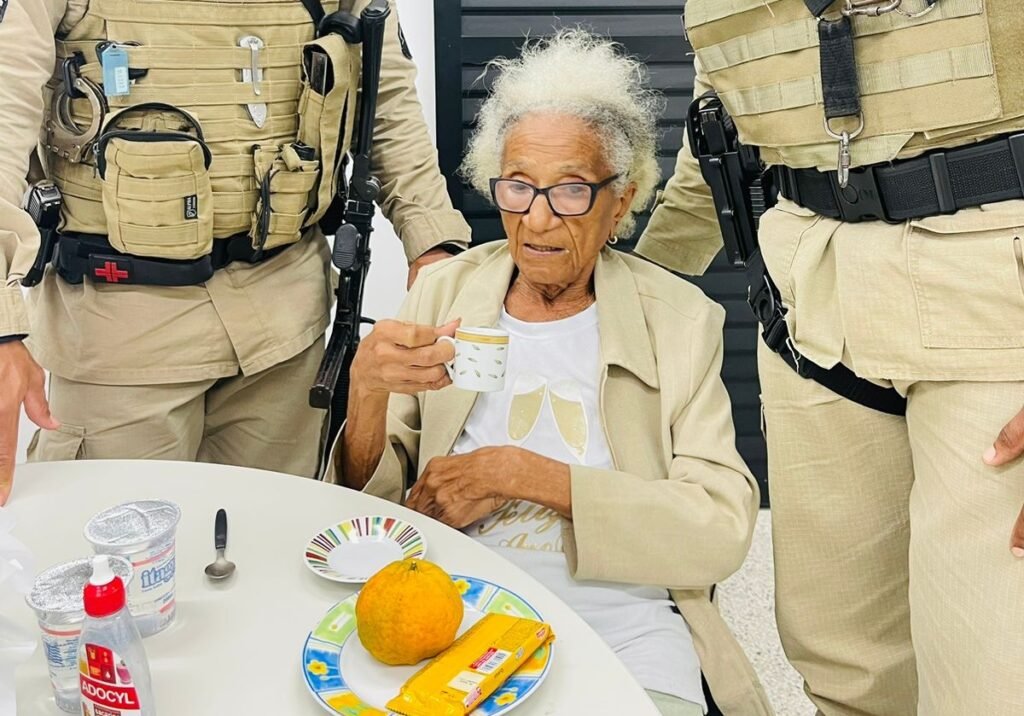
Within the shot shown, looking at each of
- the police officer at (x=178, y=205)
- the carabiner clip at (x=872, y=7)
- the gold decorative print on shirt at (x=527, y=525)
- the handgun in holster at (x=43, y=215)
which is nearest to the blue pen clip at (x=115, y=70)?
the police officer at (x=178, y=205)

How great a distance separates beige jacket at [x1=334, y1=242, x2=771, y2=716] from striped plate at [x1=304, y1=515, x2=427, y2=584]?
0.27 metres

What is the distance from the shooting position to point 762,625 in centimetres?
263

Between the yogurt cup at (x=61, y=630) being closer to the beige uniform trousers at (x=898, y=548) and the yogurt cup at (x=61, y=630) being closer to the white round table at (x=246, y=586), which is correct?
the white round table at (x=246, y=586)

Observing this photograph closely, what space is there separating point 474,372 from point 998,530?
2.24 ft

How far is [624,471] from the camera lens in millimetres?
1532

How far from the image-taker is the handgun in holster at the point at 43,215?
5.52 ft

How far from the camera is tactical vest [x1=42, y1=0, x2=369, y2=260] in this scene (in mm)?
1654

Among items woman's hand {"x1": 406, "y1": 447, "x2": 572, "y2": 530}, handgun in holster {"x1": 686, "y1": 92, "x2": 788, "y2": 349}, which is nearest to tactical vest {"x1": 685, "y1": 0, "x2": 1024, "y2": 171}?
handgun in holster {"x1": 686, "y1": 92, "x2": 788, "y2": 349}

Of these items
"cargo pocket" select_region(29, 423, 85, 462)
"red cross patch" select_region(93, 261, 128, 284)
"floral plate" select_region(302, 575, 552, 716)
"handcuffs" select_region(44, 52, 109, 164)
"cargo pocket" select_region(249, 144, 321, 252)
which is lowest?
"floral plate" select_region(302, 575, 552, 716)

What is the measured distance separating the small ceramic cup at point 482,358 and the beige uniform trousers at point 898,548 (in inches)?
18.9

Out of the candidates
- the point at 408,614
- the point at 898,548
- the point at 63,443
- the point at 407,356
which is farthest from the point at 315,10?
the point at 898,548

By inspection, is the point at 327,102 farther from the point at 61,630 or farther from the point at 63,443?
the point at 61,630

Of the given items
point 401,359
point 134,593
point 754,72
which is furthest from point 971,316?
point 134,593

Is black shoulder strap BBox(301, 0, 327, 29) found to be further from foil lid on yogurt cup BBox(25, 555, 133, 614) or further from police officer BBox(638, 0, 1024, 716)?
foil lid on yogurt cup BBox(25, 555, 133, 614)
